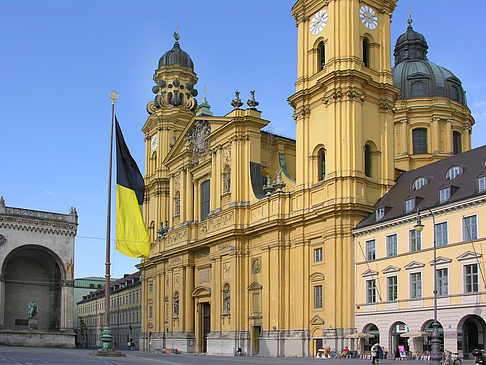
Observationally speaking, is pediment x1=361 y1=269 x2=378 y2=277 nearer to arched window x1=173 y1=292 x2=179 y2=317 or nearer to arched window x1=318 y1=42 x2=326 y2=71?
arched window x1=318 y1=42 x2=326 y2=71

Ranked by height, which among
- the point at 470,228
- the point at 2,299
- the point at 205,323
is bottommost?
the point at 205,323

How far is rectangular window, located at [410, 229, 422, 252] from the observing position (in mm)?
39875

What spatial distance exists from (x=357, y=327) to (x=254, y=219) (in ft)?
48.1

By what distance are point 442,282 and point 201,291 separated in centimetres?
2891

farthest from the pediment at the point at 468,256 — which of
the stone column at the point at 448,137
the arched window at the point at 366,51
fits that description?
the stone column at the point at 448,137

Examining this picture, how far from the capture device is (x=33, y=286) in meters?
77.2

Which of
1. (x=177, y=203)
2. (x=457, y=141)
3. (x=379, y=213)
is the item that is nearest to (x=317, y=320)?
(x=379, y=213)

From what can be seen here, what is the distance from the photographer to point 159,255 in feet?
232

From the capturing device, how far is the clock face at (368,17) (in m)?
50.2

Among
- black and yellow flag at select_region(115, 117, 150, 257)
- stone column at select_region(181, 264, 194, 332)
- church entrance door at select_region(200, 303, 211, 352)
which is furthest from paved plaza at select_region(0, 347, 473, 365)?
stone column at select_region(181, 264, 194, 332)

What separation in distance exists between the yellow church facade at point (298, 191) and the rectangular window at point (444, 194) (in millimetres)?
6854

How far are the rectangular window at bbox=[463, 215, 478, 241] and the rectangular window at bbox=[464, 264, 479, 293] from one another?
157cm

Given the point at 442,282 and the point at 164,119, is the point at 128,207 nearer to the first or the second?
the point at 442,282

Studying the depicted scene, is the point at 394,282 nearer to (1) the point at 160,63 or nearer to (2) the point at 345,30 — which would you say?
(2) the point at 345,30
